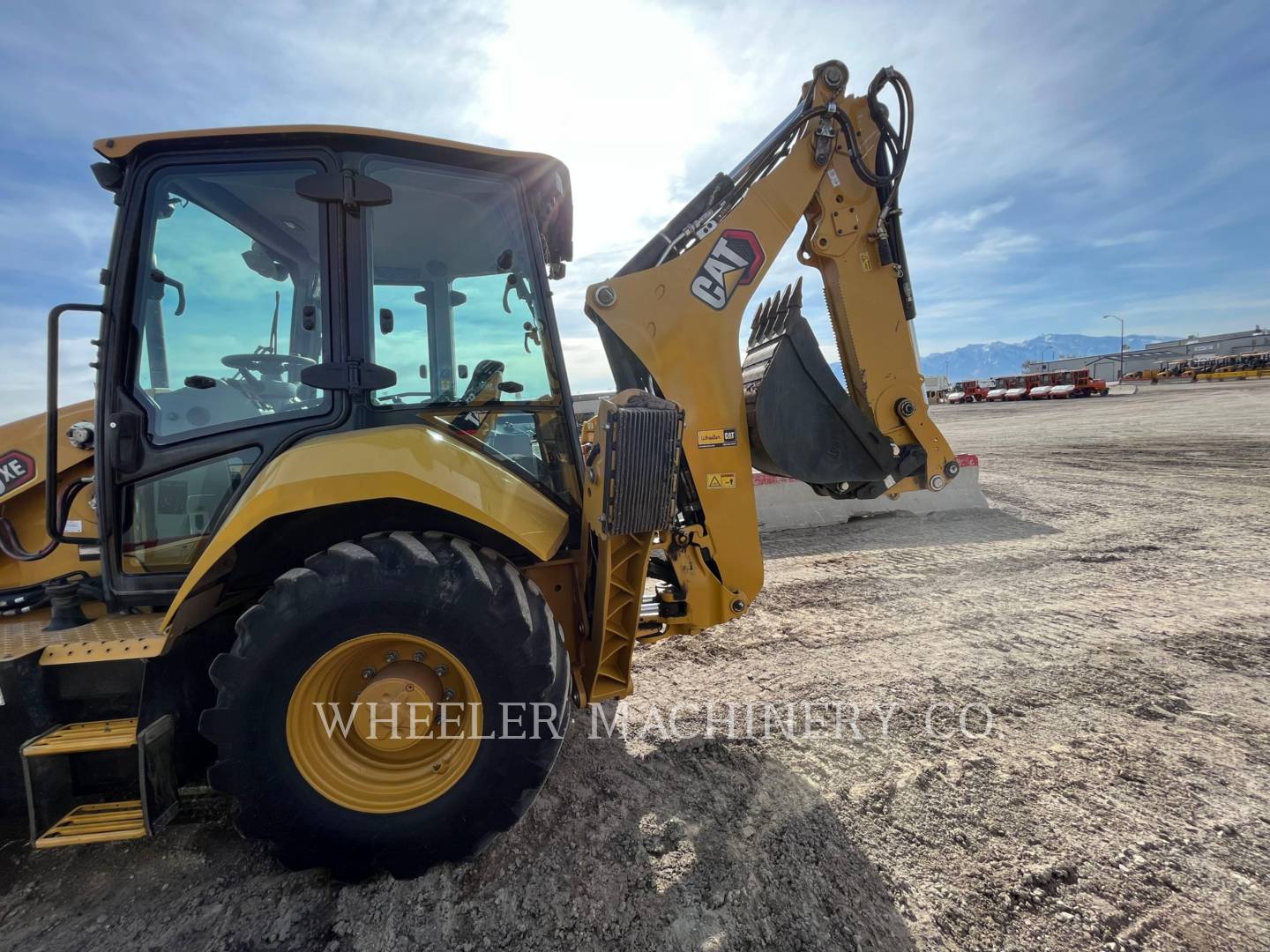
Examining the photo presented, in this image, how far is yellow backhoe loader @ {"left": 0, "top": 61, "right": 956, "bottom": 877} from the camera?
216 cm

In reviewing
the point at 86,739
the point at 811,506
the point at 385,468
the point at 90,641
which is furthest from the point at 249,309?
the point at 811,506

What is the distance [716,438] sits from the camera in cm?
295

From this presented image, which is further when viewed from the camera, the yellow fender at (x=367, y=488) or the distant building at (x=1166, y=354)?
the distant building at (x=1166, y=354)

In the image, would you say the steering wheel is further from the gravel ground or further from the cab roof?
the gravel ground

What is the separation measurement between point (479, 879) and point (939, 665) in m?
2.80

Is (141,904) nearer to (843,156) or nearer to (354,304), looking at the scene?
(354,304)

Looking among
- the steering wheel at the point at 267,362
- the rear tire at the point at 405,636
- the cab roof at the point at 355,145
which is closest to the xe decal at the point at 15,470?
the steering wheel at the point at 267,362

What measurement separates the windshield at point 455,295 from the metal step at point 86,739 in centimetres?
147

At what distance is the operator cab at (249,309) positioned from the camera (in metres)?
2.42

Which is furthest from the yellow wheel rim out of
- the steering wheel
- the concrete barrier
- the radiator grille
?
the concrete barrier

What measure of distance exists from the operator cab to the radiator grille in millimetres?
708

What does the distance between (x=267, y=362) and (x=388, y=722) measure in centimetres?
149

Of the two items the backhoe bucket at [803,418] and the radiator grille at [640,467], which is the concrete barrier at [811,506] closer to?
the backhoe bucket at [803,418]

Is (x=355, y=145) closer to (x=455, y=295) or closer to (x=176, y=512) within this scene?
(x=455, y=295)
